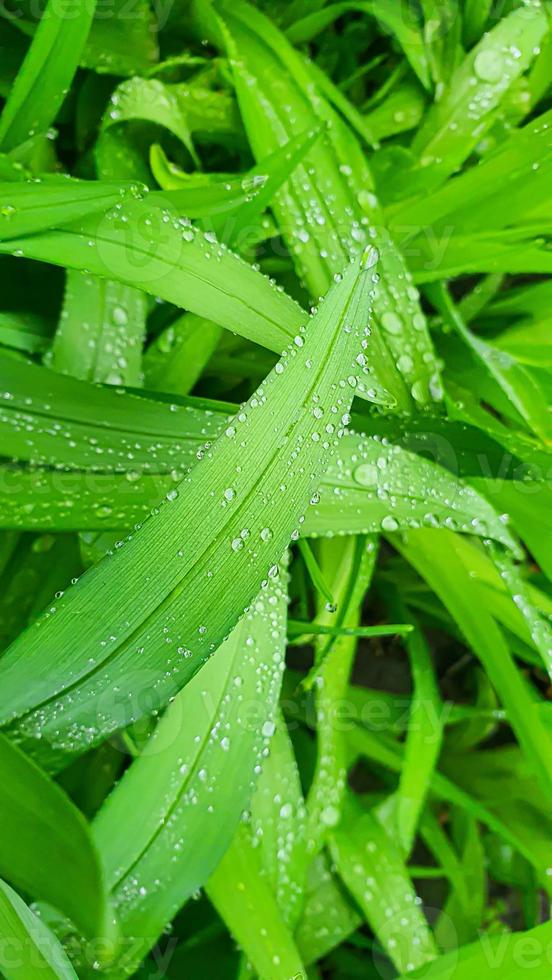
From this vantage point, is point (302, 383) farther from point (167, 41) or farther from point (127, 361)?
point (167, 41)

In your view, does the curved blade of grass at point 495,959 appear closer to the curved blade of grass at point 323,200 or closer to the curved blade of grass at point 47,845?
the curved blade of grass at point 47,845

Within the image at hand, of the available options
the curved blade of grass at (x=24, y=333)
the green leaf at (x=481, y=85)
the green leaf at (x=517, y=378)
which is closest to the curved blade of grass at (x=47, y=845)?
the curved blade of grass at (x=24, y=333)

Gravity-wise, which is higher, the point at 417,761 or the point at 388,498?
the point at 388,498

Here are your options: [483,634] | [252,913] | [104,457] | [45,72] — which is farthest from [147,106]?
[252,913]

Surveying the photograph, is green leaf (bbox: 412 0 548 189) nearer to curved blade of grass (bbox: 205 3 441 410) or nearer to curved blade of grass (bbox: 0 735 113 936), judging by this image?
curved blade of grass (bbox: 205 3 441 410)

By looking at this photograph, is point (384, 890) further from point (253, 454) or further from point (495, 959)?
point (253, 454)

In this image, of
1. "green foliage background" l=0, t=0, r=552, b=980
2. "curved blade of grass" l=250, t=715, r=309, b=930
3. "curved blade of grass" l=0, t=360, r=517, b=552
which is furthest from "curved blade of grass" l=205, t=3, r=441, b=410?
"curved blade of grass" l=250, t=715, r=309, b=930

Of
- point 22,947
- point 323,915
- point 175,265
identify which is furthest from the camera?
point 323,915
